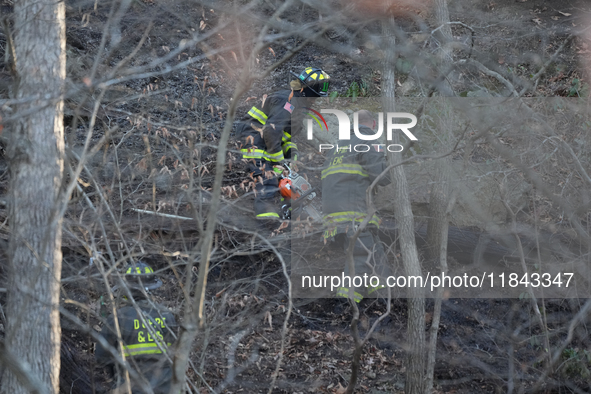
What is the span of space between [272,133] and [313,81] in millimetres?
792

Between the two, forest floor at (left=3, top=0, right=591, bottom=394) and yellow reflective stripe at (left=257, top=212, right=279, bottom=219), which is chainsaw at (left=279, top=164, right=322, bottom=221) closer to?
yellow reflective stripe at (left=257, top=212, right=279, bottom=219)

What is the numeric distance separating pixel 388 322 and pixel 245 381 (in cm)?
196

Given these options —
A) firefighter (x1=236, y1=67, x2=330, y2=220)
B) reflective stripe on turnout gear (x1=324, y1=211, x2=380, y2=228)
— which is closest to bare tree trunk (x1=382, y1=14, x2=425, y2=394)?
reflective stripe on turnout gear (x1=324, y1=211, x2=380, y2=228)

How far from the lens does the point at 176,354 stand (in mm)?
2717

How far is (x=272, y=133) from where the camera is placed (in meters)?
6.69

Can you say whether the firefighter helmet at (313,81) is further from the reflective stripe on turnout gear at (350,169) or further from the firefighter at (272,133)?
the reflective stripe on turnout gear at (350,169)

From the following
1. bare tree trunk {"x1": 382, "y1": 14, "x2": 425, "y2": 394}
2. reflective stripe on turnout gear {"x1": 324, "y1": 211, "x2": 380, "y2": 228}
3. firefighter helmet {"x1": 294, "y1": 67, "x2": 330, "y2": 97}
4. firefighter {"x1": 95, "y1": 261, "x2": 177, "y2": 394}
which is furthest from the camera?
firefighter helmet {"x1": 294, "y1": 67, "x2": 330, "y2": 97}

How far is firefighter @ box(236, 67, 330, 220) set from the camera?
6676 millimetres

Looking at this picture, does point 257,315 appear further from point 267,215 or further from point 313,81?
point 313,81

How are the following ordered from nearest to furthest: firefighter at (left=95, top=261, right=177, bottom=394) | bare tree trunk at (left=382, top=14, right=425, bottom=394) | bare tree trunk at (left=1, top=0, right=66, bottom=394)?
bare tree trunk at (left=1, top=0, right=66, bottom=394) → firefighter at (left=95, top=261, right=177, bottom=394) → bare tree trunk at (left=382, top=14, right=425, bottom=394)

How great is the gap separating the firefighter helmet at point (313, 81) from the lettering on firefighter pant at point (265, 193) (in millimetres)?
1005

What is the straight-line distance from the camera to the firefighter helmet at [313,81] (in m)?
6.77

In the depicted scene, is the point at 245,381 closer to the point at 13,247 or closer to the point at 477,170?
the point at 13,247

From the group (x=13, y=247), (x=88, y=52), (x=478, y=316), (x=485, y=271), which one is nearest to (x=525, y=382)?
(x=478, y=316)
